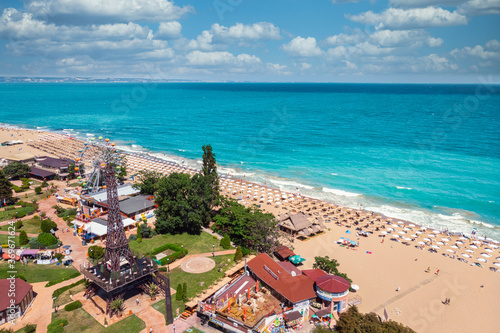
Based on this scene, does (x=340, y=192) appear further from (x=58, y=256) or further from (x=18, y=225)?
(x=18, y=225)

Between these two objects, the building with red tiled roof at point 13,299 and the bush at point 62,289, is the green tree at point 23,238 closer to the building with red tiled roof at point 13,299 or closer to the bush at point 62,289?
the building with red tiled roof at point 13,299

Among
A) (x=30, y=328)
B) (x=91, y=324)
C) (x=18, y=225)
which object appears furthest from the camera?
(x=18, y=225)

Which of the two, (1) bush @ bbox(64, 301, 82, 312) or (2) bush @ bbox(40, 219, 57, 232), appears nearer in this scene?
(1) bush @ bbox(64, 301, 82, 312)

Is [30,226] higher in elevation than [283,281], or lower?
lower

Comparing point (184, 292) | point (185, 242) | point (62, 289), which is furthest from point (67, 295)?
point (185, 242)

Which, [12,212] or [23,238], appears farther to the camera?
[12,212]

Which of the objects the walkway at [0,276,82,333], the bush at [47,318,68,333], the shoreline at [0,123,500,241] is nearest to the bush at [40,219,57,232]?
the walkway at [0,276,82,333]

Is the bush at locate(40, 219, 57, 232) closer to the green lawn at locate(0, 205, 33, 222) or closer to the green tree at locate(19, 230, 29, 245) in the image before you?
the green tree at locate(19, 230, 29, 245)
